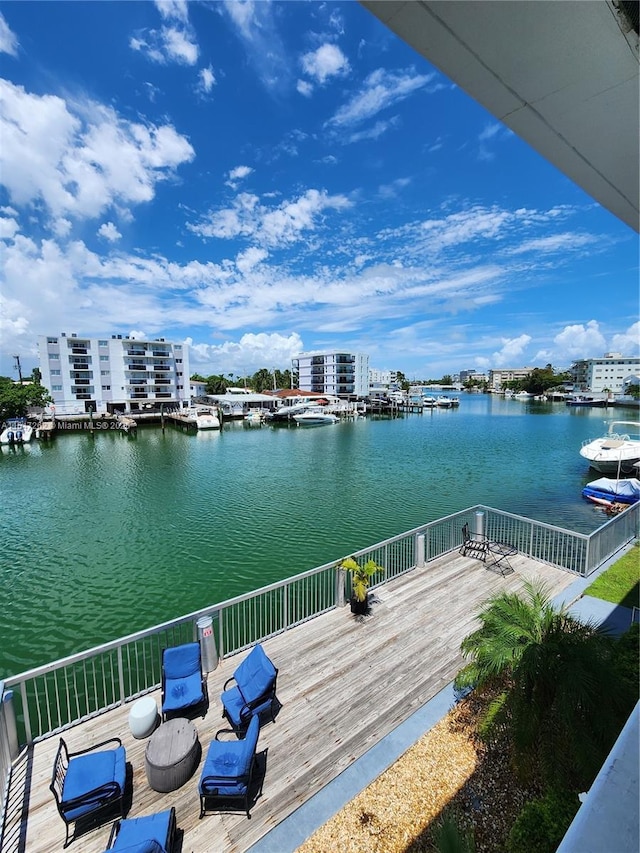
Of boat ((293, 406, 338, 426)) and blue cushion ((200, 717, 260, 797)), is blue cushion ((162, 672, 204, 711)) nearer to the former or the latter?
blue cushion ((200, 717, 260, 797))

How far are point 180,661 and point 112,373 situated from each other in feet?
229

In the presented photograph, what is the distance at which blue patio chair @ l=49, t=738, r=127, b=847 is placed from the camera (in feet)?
15.2

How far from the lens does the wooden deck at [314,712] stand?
471cm

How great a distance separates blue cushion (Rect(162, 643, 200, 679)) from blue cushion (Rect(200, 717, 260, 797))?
1626 mm

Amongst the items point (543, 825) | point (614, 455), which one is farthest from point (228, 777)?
point (614, 455)

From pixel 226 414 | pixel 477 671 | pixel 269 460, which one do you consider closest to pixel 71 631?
pixel 477 671

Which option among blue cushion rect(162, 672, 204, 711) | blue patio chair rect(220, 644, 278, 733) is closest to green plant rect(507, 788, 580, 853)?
blue patio chair rect(220, 644, 278, 733)

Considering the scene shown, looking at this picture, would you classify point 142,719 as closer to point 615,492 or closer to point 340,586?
point 340,586

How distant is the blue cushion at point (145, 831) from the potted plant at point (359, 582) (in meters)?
4.75

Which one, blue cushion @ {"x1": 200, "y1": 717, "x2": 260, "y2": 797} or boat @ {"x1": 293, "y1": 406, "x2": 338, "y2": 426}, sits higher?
blue cushion @ {"x1": 200, "y1": 717, "x2": 260, "y2": 797}

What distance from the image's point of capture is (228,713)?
19.7 ft

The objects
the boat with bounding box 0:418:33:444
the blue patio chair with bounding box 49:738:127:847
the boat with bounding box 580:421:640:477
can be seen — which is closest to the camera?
the blue patio chair with bounding box 49:738:127:847

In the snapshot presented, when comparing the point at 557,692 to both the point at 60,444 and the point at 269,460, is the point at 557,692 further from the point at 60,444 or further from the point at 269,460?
the point at 60,444

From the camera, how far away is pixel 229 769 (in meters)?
4.84
